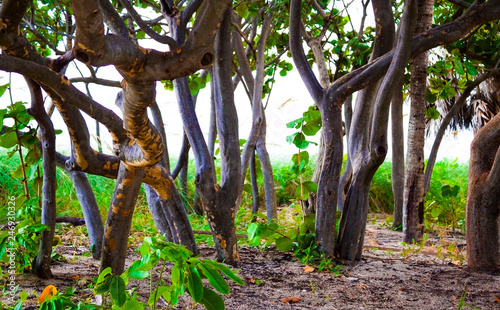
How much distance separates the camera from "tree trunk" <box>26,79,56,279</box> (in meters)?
2.21

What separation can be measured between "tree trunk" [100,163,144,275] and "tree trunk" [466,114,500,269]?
210 cm

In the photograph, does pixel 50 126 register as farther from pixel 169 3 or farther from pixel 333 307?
pixel 333 307

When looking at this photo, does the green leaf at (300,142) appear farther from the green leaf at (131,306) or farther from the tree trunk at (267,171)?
the green leaf at (131,306)

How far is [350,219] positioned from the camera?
307 cm

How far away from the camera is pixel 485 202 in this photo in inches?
112

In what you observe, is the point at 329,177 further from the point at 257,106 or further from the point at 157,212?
the point at 157,212

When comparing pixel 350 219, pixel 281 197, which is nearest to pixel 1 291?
pixel 350 219

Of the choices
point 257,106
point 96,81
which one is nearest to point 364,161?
point 257,106

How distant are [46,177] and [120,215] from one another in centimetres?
46

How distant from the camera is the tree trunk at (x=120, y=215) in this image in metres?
2.07

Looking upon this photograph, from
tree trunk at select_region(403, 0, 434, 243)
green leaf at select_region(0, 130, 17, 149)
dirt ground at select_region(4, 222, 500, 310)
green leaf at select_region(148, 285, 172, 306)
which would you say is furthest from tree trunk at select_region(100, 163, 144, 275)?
tree trunk at select_region(403, 0, 434, 243)

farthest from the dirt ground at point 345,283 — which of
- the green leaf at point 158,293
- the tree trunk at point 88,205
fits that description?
the green leaf at point 158,293

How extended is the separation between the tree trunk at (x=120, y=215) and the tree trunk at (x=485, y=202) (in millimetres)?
2100

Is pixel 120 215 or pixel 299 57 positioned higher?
pixel 299 57
